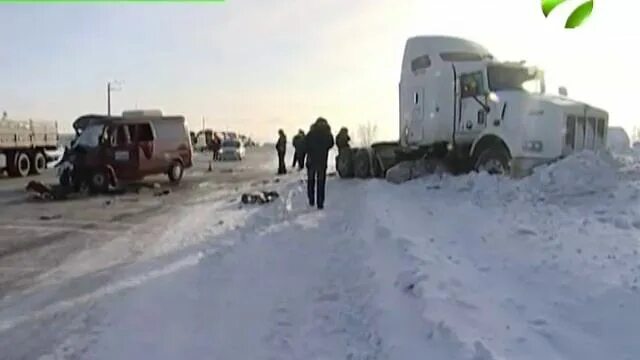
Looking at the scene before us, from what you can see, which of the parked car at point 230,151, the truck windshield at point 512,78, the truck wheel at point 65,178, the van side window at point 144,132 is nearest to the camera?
the truck windshield at point 512,78

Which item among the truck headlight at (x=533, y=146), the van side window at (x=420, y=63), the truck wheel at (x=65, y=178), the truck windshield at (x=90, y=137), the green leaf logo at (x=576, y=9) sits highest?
the van side window at (x=420, y=63)

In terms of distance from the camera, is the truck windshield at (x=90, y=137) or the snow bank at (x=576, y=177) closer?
the snow bank at (x=576, y=177)

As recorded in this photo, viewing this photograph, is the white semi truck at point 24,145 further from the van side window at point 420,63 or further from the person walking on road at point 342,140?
the van side window at point 420,63

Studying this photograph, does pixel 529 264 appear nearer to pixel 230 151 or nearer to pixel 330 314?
pixel 330 314

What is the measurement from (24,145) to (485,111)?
817 inches

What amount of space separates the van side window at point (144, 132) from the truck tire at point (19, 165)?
31.4ft

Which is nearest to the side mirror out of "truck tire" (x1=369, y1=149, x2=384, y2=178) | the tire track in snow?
"truck tire" (x1=369, y1=149, x2=384, y2=178)

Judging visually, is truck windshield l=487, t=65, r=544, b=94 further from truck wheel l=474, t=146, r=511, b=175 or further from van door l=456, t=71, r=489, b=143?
truck wheel l=474, t=146, r=511, b=175

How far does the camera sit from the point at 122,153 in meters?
22.5

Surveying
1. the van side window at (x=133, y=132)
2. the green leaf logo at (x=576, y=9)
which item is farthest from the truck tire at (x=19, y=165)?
the green leaf logo at (x=576, y=9)

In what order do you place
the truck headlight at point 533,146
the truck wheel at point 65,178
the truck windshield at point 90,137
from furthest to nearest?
1. the truck windshield at point 90,137
2. the truck wheel at point 65,178
3. the truck headlight at point 533,146

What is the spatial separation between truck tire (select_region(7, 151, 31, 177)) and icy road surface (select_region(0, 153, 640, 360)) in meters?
20.4

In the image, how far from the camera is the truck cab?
58.6 feet

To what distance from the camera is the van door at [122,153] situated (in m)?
22.3
